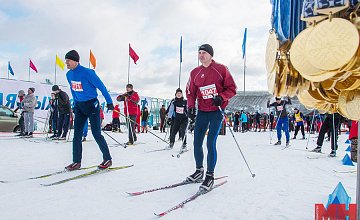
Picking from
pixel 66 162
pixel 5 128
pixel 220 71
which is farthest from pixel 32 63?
pixel 220 71

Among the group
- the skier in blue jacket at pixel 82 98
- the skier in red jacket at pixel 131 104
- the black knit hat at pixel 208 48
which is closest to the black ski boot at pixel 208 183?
the black knit hat at pixel 208 48

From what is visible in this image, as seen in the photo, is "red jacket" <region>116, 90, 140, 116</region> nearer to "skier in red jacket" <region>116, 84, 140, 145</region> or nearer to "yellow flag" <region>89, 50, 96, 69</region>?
"skier in red jacket" <region>116, 84, 140, 145</region>

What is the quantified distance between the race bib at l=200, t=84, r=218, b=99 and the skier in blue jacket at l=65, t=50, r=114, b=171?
1.61m

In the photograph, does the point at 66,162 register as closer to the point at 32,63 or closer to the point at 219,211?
the point at 219,211

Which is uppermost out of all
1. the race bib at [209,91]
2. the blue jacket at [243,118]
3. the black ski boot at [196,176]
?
the race bib at [209,91]

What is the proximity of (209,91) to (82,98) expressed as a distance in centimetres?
194

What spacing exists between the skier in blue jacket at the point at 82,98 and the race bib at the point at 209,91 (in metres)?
1.61

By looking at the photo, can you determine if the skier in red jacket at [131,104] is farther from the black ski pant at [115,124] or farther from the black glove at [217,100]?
the black ski pant at [115,124]

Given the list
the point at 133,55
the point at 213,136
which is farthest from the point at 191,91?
the point at 133,55

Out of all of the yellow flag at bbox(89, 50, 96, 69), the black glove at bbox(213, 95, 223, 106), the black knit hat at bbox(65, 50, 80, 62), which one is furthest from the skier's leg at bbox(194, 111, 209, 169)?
the yellow flag at bbox(89, 50, 96, 69)

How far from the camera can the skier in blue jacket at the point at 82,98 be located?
432cm

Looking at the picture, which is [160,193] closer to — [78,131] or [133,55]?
[78,131]

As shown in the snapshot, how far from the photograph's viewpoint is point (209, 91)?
Answer: 355 centimetres

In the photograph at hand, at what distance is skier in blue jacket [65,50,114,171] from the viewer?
4.32 metres
